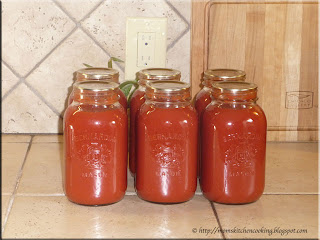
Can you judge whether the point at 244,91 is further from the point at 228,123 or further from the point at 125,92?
the point at 125,92

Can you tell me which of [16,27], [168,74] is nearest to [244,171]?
[168,74]

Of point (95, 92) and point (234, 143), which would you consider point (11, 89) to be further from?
point (234, 143)

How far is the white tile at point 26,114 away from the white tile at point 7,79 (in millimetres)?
17

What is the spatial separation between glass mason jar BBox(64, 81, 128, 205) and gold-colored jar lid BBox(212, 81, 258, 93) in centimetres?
18

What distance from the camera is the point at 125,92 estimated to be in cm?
132

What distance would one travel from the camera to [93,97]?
1062 mm

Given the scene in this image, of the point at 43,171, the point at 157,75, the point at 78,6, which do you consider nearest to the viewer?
the point at 157,75

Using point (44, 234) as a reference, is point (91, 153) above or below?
above

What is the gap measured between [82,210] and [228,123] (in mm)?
309

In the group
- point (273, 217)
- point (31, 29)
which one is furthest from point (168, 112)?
point (31, 29)

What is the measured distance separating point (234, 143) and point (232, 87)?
10cm

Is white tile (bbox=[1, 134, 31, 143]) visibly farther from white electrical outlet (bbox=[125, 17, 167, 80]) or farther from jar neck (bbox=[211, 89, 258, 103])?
jar neck (bbox=[211, 89, 258, 103])

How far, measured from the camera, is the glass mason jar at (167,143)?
1.07 m

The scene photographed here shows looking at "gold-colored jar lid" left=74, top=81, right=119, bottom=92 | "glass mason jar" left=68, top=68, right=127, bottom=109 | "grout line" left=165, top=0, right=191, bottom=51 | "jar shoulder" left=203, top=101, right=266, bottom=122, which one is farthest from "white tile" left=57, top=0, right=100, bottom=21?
"jar shoulder" left=203, top=101, right=266, bottom=122
